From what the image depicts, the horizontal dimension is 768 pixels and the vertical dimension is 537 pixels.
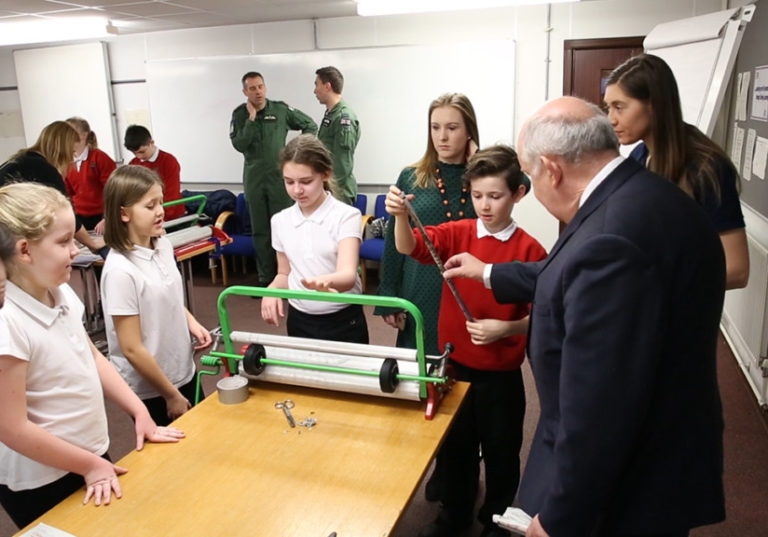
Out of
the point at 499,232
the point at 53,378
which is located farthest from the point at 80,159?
the point at 499,232

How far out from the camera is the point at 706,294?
40.9 inches

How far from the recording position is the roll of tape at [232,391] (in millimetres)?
1676

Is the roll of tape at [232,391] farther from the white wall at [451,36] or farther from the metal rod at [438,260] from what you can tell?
the white wall at [451,36]

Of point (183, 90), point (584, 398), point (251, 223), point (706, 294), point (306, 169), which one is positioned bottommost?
point (251, 223)

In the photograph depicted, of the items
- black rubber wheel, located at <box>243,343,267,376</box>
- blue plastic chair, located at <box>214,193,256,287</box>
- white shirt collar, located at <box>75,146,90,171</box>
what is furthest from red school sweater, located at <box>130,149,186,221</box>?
black rubber wheel, located at <box>243,343,267,376</box>

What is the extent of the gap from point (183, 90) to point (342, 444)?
5714 mm

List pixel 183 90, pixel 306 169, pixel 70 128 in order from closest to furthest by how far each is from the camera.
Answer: pixel 306 169
pixel 70 128
pixel 183 90

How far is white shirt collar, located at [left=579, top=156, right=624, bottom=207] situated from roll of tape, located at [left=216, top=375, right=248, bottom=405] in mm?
1040

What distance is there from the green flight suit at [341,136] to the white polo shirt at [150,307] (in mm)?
3019

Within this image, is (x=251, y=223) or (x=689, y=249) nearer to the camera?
(x=689, y=249)

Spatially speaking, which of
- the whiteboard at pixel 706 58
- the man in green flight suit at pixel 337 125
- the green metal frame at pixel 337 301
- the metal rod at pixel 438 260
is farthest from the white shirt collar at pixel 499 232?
the man in green flight suit at pixel 337 125

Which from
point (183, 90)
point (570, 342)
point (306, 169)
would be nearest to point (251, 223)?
point (183, 90)

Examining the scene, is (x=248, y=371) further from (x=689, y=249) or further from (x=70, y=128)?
(x=70, y=128)

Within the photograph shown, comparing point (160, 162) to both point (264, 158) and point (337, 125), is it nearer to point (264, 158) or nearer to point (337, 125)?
point (264, 158)
